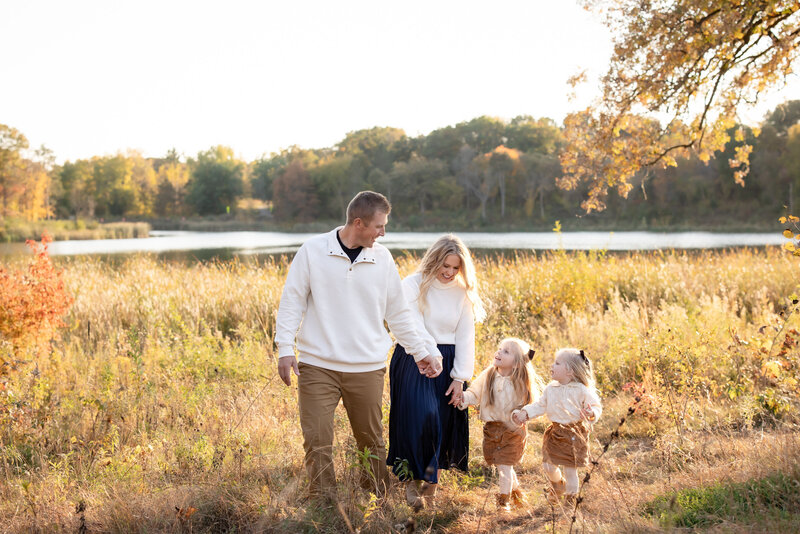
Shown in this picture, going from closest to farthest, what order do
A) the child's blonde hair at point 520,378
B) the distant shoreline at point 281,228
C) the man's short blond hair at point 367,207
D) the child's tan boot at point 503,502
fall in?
the man's short blond hair at point 367,207 → the child's tan boot at point 503,502 → the child's blonde hair at point 520,378 → the distant shoreline at point 281,228

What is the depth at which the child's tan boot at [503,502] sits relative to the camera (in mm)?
3641

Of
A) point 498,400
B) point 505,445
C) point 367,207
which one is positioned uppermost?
point 367,207

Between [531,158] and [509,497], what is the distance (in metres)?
68.3

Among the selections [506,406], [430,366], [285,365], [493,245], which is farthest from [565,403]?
[493,245]

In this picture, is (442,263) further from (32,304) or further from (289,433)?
(32,304)

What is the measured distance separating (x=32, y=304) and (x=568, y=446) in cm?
594

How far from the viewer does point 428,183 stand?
7169cm

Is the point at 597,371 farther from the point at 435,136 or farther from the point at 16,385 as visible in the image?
the point at 435,136

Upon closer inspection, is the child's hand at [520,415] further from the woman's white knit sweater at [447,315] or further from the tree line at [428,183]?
the tree line at [428,183]

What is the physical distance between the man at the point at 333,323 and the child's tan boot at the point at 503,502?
79 centimetres

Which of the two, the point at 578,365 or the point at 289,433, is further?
the point at 289,433

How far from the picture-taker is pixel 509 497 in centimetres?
369

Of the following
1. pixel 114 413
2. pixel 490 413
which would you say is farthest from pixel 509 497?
pixel 114 413

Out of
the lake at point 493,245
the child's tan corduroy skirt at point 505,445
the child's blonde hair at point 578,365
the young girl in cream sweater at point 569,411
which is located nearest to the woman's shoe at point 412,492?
the child's tan corduroy skirt at point 505,445
